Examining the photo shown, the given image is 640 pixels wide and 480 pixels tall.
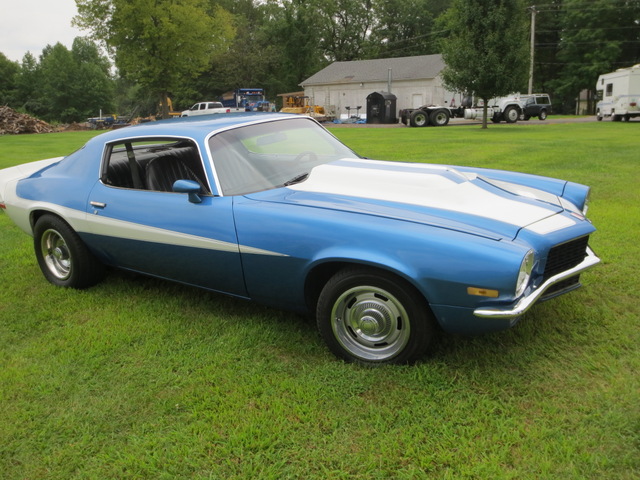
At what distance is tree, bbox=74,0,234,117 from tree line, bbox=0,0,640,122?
0.26 feet

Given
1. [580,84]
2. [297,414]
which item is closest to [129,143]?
[297,414]

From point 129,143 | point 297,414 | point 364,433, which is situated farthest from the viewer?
point 129,143

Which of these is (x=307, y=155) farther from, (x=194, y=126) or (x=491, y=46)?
(x=491, y=46)

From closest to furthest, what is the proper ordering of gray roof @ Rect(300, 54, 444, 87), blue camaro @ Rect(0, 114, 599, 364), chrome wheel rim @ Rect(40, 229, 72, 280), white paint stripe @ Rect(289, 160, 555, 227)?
blue camaro @ Rect(0, 114, 599, 364) → white paint stripe @ Rect(289, 160, 555, 227) → chrome wheel rim @ Rect(40, 229, 72, 280) → gray roof @ Rect(300, 54, 444, 87)

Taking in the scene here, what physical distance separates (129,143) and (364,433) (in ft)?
9.20

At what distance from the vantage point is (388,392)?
262 centimetres

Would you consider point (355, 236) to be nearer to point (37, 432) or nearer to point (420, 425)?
point (420, 425)

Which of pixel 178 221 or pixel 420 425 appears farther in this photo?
pixel 178 221

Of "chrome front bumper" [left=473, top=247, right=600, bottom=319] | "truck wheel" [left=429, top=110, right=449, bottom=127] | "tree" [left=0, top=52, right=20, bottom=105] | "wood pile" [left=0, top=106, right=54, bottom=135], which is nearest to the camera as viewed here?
"chrome front bumper" [left=473, top=247, right=600, bottom=319]

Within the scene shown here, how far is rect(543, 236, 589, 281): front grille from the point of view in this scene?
2777mm

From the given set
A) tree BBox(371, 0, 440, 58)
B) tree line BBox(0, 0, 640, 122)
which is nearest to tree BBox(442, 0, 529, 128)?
tree line BBox(0, 0, 640, 122)

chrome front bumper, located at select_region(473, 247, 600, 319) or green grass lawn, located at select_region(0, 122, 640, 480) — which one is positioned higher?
chrome front bumper, located at select_region(473, 247, 600, 319)

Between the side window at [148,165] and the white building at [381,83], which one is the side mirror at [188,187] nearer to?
the side window at [148,165]

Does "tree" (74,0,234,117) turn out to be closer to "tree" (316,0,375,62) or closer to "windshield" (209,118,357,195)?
"tree" (316,0,375,62)
